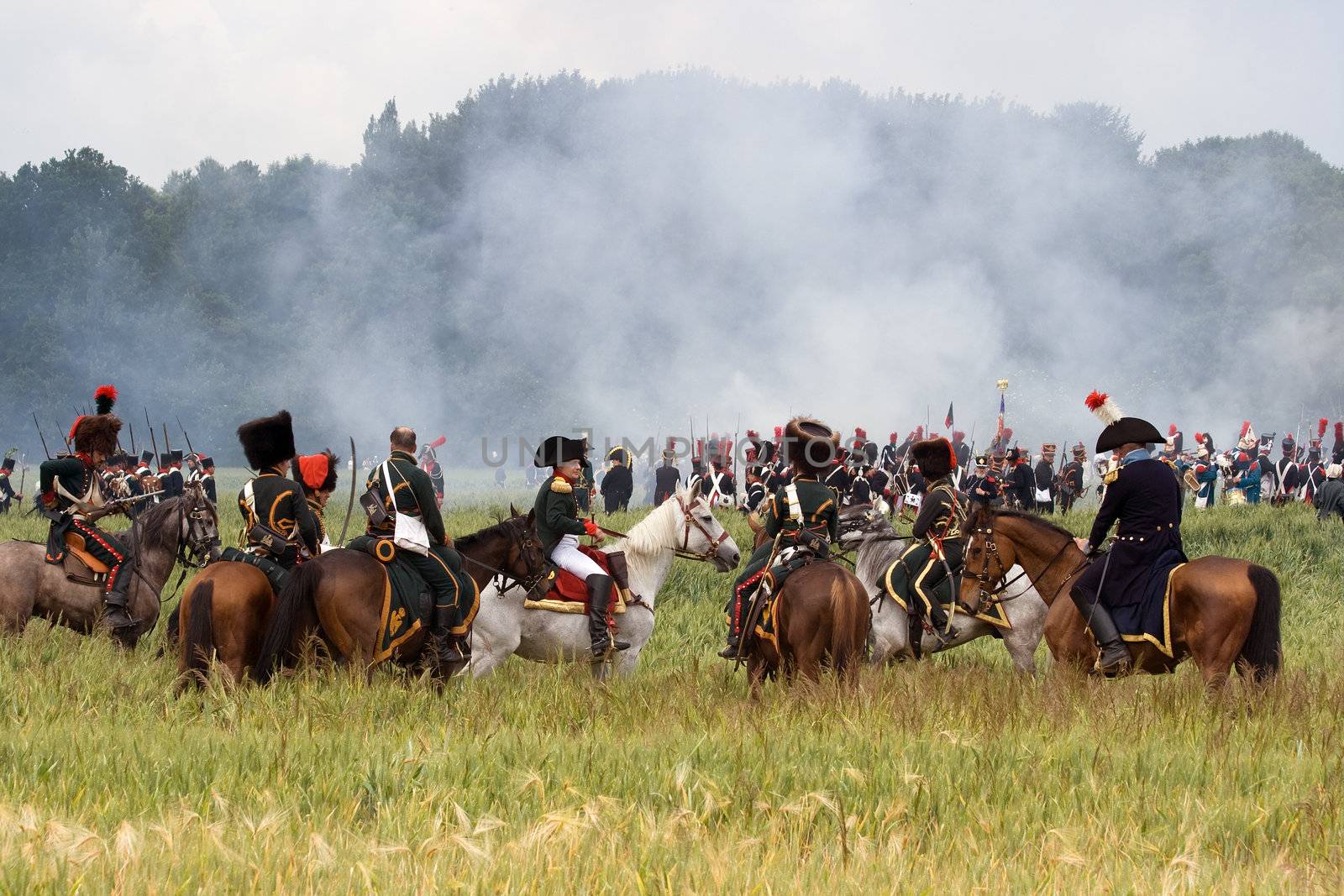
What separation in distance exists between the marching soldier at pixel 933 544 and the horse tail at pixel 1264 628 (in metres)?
2.91

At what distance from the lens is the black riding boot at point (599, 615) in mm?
12367

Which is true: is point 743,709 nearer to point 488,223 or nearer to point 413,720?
point 413,720

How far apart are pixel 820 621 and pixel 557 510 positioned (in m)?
2.98

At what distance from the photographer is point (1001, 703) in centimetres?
878

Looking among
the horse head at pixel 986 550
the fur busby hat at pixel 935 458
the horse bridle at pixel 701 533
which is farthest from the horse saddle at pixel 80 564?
the horse head at pixel 986 550

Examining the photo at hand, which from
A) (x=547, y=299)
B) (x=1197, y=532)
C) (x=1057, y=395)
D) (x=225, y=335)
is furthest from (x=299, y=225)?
(x=1197, y=532)

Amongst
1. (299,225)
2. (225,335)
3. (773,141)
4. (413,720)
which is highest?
(773,141)

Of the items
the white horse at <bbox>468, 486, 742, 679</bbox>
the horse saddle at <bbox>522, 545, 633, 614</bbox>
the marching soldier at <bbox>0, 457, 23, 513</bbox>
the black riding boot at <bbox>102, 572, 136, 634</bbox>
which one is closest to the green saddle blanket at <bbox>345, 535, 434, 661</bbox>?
the white horse at <bbox>468, 486, 742, 679</bbox>

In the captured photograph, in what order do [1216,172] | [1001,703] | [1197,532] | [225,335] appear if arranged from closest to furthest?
[1001,703]
[1197,532]
[225,335]
[1216,172]

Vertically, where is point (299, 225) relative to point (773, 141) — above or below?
below

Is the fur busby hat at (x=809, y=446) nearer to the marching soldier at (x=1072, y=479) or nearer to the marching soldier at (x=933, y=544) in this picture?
the marching soldier at (x=933, y=544)

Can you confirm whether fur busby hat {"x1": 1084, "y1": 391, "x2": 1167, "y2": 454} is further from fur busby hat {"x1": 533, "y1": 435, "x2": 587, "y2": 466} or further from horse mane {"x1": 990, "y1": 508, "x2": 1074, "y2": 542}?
fur busby hat {"x1": 533, "y1": 435, "x2": 587, "y2": 466}

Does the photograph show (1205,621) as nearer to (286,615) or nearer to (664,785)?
(664,785)

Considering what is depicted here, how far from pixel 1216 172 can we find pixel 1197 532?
51.7 metres
